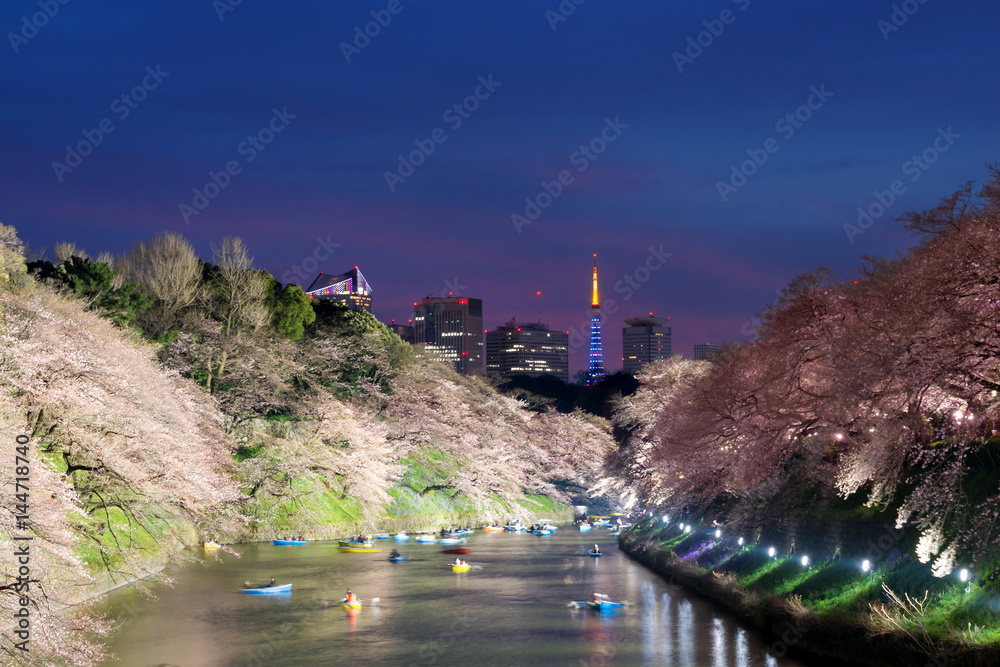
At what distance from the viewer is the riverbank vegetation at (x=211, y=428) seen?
22719 mm

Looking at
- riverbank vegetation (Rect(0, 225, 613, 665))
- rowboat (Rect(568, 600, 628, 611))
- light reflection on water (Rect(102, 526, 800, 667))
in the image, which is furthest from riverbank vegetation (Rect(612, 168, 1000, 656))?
riverbank vegetation (Rect(0, 225, 613, 665))

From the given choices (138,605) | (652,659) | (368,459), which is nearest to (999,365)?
(652,659)

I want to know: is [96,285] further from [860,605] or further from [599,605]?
[860,605]

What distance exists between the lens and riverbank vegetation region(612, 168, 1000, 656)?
17.8 m

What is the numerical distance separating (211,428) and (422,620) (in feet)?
60.1

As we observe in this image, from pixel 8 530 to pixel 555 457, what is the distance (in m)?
64.3

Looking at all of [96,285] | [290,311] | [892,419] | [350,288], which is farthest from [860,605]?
[350,288]

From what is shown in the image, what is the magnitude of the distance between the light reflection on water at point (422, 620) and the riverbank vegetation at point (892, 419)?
3769 millimetres

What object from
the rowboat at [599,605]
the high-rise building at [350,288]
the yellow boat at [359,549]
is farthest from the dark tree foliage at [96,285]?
the high-rise building at [350,288]

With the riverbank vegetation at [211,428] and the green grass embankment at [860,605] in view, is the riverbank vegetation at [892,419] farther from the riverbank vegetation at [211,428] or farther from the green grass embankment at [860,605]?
the riverbank vegetation at [211,428]

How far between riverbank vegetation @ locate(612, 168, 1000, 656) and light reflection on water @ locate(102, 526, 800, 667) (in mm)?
3769

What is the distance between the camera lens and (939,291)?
17766 mm

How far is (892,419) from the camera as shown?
2008 centimetres

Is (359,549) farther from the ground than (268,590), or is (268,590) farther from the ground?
(359,549)
